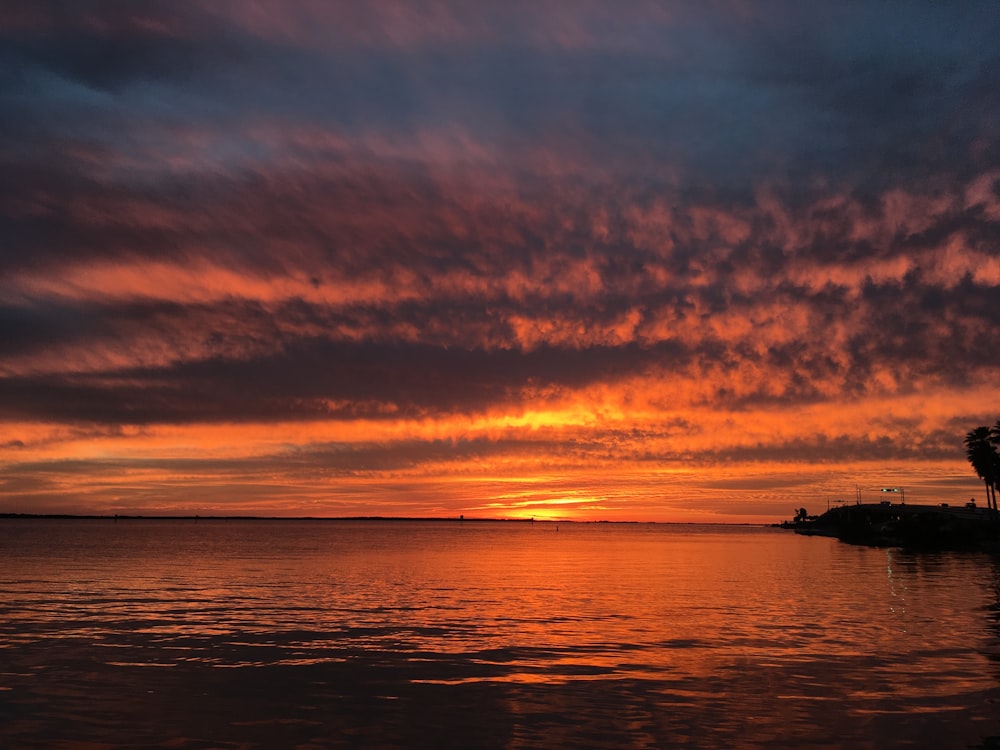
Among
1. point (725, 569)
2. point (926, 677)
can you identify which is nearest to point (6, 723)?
point (926, 677)

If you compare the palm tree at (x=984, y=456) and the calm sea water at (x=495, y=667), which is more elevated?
the palm tree at (x=984, y=456)

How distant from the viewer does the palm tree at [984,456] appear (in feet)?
525

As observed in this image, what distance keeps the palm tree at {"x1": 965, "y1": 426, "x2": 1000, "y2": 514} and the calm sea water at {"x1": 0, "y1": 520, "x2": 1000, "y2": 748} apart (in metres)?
118

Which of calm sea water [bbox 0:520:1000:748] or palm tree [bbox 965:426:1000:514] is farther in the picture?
palm tree [bbox 965:426:1000:514]

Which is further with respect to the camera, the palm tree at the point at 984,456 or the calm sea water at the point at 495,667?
the palm tree at the point at 984,456

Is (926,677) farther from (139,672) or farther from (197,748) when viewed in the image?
(139,672)

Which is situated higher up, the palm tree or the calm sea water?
the palm tree

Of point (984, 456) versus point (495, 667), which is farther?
point (984, 456)

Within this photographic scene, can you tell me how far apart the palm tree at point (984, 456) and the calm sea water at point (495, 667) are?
118 m

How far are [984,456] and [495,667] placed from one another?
16429 centimetres

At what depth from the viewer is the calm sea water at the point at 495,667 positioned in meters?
19.8

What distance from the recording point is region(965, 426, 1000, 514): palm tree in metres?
160

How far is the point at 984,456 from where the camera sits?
16225 cm

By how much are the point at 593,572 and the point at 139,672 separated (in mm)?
59285
